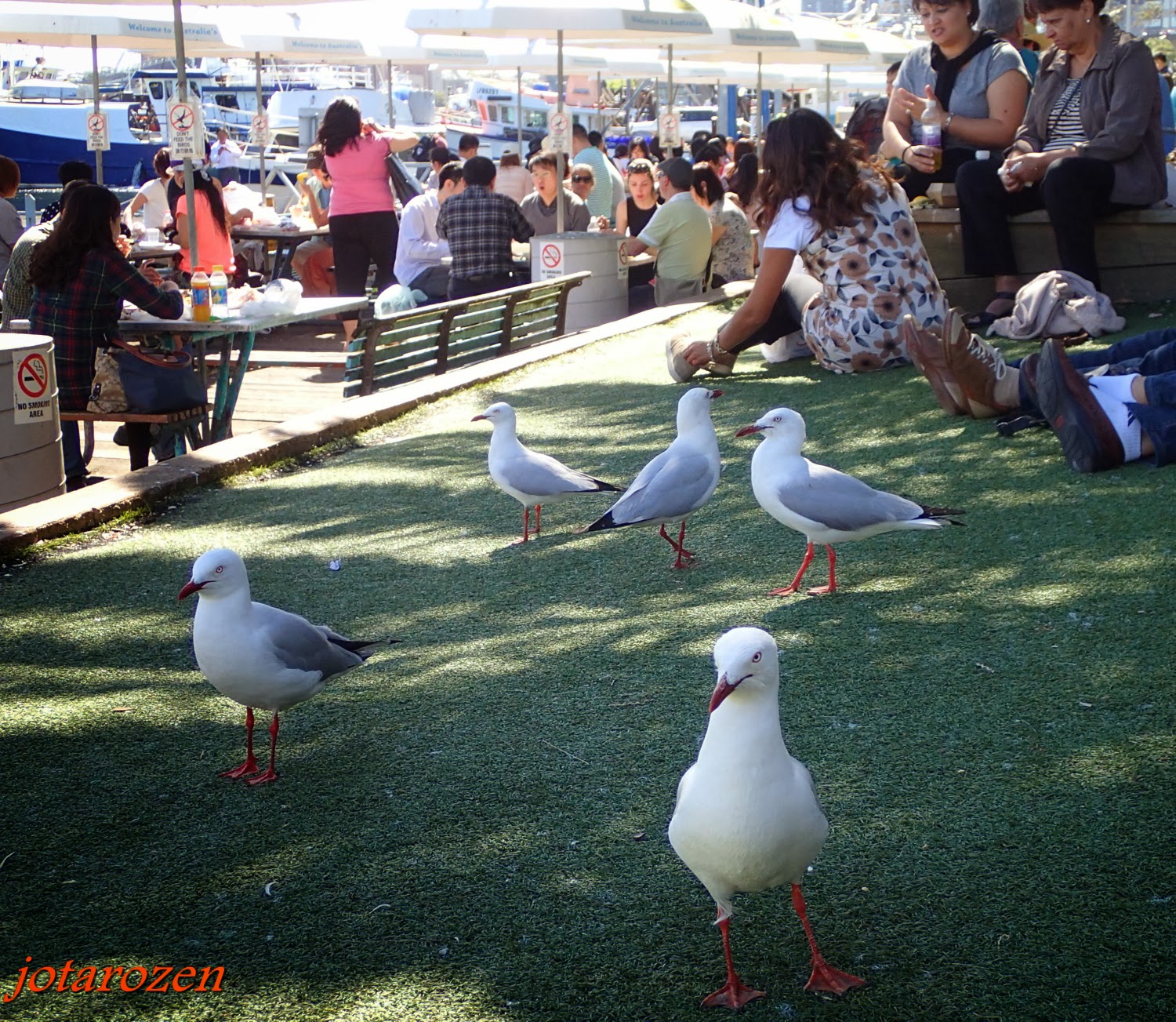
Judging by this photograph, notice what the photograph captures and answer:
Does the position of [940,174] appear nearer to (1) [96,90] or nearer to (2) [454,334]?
(2) [454,334]

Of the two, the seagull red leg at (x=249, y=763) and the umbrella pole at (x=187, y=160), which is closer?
the seagull red leg at (x=249, y=763)

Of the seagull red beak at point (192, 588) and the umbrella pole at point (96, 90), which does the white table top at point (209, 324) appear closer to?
the seagull red beak at point (192, 588)

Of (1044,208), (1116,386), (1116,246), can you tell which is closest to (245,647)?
(1116,386)

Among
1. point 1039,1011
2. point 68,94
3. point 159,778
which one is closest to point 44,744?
point 159,778

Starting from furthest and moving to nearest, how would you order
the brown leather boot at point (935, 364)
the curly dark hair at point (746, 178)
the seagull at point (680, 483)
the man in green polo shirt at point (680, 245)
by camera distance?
the curly dark hair at point (746, 178) → the man in green polo shirt at point (680, 245) → the brown leather boot at point (935, 364) → the seagull at point (680, 483)

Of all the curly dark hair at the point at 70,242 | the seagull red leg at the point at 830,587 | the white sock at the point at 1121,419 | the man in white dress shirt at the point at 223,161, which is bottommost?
the seagull red leg at the point at 830,587

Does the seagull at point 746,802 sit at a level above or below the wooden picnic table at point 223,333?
below

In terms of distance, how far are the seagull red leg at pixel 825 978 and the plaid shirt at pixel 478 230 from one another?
9.40 metres

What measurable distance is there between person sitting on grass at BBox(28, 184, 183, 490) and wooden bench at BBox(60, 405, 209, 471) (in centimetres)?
9

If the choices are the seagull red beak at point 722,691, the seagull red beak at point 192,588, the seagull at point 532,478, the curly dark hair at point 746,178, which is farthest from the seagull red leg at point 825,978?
the curly dark hair at point 746,178

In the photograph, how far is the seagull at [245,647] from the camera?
3.26 meters

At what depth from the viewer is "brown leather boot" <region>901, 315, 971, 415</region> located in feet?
18.5

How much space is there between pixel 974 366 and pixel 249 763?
11.9 ft

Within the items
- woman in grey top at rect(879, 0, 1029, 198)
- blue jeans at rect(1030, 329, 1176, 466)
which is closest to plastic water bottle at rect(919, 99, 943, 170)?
woman in grey top at rect(879, 0, 1029, 198)
